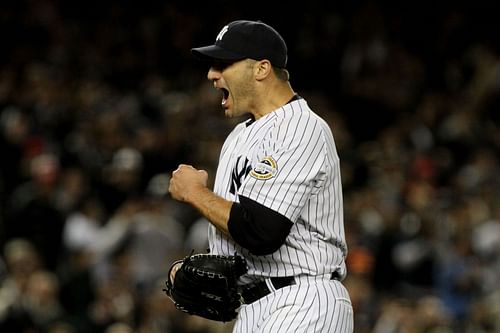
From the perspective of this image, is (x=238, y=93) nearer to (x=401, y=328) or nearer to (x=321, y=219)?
(x=321, y=219)

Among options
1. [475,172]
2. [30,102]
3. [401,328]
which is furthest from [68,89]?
[401,328]

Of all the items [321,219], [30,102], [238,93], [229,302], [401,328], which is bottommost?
[401,328]

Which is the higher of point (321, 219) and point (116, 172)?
point (321, 219)

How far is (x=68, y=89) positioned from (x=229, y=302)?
8442mm

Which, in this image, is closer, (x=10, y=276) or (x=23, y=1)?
(x=10, y=276)

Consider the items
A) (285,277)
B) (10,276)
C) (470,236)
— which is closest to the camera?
(285,277)

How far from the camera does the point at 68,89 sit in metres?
12.2

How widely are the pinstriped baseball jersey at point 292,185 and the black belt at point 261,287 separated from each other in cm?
3

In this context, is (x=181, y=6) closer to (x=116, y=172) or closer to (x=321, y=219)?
(x=116, y=172)

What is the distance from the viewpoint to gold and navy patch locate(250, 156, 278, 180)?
3.88 metres

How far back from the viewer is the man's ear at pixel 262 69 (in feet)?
13.4

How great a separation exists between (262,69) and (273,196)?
1.64ft

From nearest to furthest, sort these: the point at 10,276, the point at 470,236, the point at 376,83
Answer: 1. the point at 10,276
2. the point at 470,236
3. the point at 376,83

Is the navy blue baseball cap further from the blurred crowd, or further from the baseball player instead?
the blurred crowd
